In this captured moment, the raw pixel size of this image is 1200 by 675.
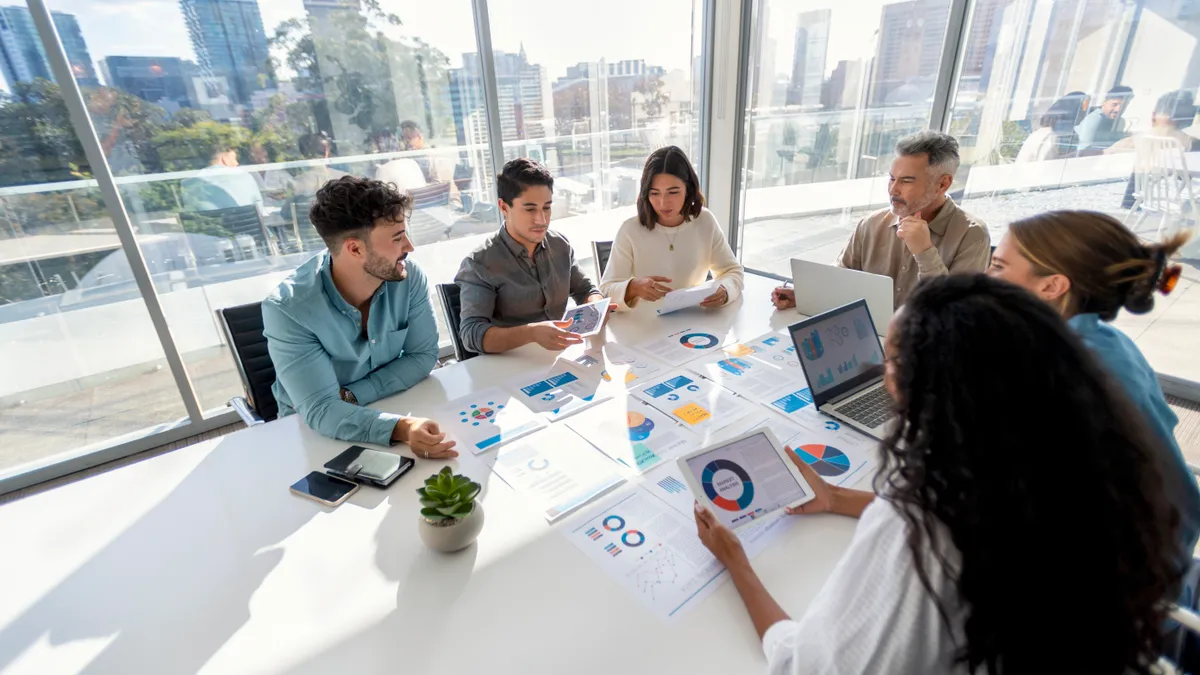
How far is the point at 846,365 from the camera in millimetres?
1447

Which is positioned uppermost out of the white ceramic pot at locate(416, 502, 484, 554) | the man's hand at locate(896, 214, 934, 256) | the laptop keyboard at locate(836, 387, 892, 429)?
the man's hand at locate(896, 214, 934, 256)

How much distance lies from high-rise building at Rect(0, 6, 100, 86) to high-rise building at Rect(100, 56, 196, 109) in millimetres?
80

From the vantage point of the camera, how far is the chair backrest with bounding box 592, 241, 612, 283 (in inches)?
102

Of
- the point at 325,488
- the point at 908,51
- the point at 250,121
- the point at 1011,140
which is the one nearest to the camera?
the point at 325,488

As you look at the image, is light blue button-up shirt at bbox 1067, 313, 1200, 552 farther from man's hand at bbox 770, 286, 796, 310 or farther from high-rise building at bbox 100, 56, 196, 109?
high-rise building at bbox 100, 56, 196, 109

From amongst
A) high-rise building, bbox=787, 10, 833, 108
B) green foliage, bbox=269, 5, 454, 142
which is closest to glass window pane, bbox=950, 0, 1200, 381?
high-rise building, bbox=787, 10, 833, 108

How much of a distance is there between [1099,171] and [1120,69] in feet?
1.56

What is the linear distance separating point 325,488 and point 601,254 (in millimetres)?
1734

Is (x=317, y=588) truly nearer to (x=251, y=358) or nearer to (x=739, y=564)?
(x=739, y=564)

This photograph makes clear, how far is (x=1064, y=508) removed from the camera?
56cm

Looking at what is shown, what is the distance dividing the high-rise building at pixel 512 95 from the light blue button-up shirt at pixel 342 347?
1812 mm

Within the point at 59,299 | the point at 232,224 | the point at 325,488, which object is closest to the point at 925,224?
the point at 325,488

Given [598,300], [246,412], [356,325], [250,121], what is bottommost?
[246,412]

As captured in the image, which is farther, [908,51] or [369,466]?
[908,51]
